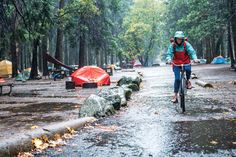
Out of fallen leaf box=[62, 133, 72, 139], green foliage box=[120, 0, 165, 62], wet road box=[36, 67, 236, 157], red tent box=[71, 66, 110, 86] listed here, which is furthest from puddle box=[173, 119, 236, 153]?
green foliage box=[120, 0, 165, 62]

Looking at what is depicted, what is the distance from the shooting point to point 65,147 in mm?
5523

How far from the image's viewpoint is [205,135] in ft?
19.6

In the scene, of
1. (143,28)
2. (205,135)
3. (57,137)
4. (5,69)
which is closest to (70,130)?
(57,137)

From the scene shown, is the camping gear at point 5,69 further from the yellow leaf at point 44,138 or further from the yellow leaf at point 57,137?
the yellow leaf at point 44,138

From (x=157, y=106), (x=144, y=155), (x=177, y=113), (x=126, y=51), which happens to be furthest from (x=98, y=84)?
(x=126, y=51)

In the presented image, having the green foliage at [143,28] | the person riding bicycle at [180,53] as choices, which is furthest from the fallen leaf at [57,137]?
the green foliage at [143,28]

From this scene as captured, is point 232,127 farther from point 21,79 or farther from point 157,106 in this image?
point 21,79

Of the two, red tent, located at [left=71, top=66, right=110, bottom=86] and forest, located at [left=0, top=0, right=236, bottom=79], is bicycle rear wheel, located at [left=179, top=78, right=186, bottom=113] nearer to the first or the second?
forest, located at [left=0, top=0, right=236, bottom=79]

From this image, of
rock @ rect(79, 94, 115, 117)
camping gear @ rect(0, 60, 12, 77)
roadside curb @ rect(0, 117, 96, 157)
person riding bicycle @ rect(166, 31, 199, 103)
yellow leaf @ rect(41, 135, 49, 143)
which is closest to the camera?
roadside curb @ rect(0, 117, 96, 157)

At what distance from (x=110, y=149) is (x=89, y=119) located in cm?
236

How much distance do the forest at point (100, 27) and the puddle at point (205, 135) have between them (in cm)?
873

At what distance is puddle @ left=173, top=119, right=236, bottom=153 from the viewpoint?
204 inches

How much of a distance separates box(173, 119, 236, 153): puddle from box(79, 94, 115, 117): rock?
190 cm

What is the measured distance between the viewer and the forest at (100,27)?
17938mm
